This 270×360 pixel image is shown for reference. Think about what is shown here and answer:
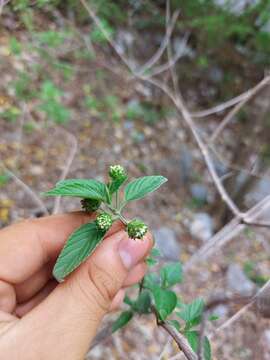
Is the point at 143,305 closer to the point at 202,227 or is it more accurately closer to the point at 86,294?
the point at 86,294

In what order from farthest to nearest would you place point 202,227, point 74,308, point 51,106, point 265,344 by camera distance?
point 202,227, point 51,106, point 265,344, point 74,308

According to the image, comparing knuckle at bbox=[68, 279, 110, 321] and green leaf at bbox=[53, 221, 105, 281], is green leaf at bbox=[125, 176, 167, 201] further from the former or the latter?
knuckle at bbox=[68, 279, 110, 321]

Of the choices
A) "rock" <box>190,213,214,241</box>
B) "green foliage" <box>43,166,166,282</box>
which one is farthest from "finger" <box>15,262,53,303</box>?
"rock" <box>190,213,214,241</box>

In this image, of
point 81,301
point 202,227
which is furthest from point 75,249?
point 202,227

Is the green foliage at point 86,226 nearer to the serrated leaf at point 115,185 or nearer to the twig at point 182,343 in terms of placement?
the serrated leaf at point 115,185

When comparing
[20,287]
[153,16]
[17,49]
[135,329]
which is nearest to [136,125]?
[17,49]

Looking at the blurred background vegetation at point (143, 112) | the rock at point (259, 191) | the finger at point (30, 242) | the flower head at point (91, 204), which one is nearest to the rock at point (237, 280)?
the blurred background vegetation at point (143, 112)

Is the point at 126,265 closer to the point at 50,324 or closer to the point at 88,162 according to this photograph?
the point at 50,324
